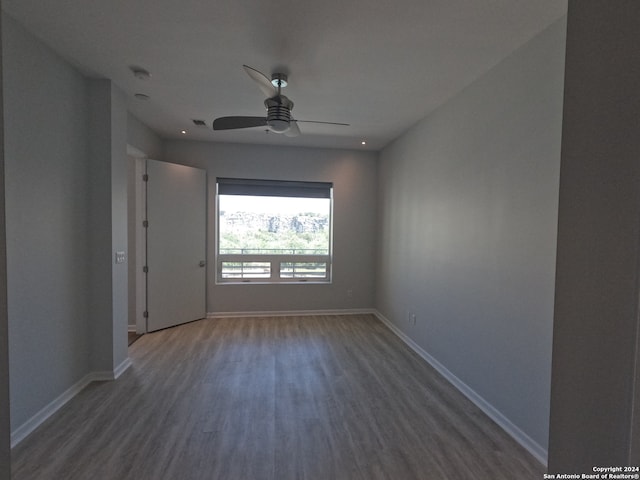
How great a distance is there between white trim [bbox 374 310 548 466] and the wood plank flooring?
6cm

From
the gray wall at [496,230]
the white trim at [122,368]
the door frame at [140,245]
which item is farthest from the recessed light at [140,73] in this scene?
the gray wall at [496,230]

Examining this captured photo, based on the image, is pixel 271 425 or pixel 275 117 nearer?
pixel 271 425

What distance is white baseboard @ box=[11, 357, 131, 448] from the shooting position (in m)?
1.93

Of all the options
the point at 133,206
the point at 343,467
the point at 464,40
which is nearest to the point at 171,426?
the point at 343,467

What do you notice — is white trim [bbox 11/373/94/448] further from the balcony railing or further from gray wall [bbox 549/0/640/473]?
gray wall [bbox 549/0/640/473]

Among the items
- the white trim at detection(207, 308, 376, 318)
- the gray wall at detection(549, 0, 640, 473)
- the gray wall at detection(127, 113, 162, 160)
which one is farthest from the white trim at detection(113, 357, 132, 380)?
the gray wall at detection(549, 0, 640, 473)

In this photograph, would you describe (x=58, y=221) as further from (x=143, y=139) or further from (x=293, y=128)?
(x=293, y=128)

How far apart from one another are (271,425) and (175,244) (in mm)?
2934

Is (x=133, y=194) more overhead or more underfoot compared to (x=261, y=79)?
more underfoot

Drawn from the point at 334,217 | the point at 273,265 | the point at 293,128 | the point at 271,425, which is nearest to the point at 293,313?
the point at 273,265

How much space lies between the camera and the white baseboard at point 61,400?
6.34ft

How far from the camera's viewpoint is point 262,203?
4.72m

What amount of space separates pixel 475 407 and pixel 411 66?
2.82 m

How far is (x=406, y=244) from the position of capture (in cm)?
379
